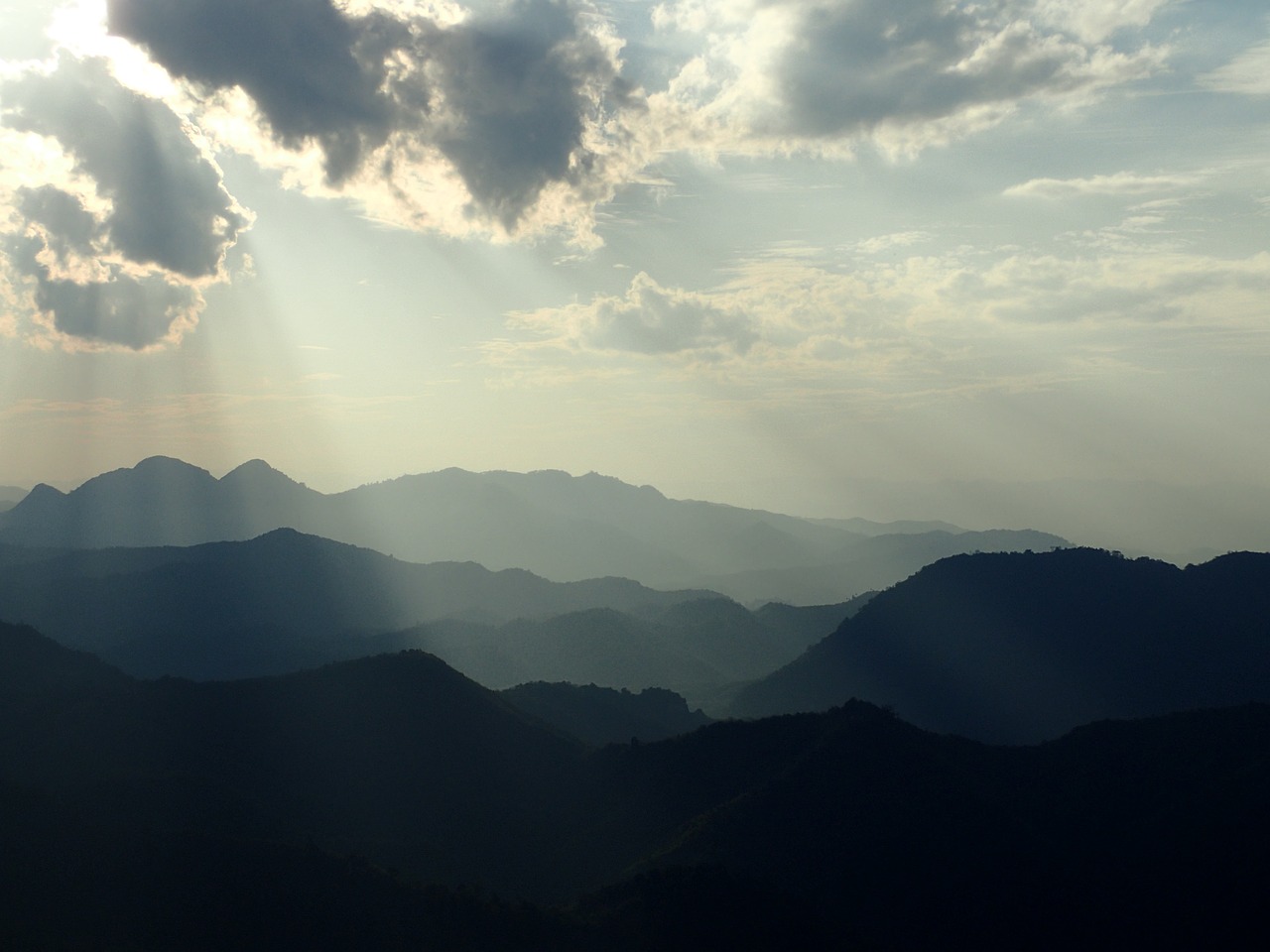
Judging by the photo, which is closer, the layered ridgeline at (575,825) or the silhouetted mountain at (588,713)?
the layered ridgeline at (575,825)

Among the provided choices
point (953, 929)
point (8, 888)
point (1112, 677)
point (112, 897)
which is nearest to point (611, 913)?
point (953, 929)

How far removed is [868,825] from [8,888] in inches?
3003

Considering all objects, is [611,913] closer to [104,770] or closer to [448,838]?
[448,838]

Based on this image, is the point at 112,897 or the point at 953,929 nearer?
the point at 112,897

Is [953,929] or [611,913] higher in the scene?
[611,913]

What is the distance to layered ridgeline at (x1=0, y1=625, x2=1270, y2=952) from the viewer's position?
74.9 meters

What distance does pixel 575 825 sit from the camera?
11775 centimetres

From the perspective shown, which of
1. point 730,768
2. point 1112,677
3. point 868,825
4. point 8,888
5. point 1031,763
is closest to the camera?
point 8,888

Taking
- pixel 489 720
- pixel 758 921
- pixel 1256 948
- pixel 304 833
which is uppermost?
pixel 489 720

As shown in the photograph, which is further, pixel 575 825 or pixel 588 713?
pixel 588 713

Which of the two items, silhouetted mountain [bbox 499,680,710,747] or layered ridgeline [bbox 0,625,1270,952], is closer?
layered ridgeline [bbox 0,625,1270,952]

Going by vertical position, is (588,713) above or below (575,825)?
above

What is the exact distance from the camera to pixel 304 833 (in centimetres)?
10450

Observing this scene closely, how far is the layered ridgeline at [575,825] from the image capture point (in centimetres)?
7494
